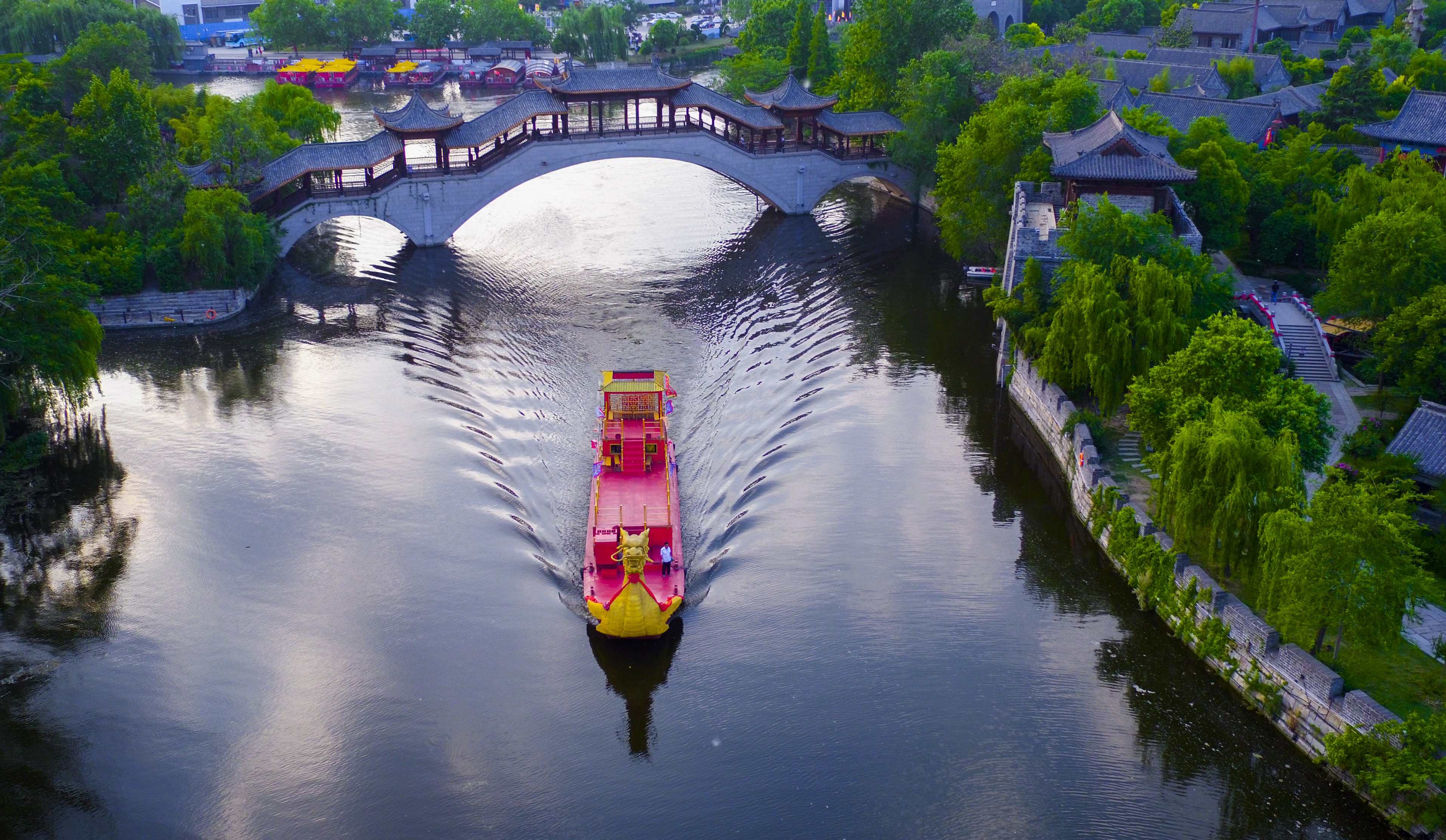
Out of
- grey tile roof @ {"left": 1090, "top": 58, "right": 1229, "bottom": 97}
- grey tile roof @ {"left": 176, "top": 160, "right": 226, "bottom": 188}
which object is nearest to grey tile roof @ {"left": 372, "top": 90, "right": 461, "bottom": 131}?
grey tile roof @ {"left": 176, "top": 160, "right": 226, "bottom": 188}

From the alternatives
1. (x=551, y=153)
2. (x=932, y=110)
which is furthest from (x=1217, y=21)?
(x=551, y=153)

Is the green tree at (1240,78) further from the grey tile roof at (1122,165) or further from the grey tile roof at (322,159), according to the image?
the grey tile roof at (322,159)

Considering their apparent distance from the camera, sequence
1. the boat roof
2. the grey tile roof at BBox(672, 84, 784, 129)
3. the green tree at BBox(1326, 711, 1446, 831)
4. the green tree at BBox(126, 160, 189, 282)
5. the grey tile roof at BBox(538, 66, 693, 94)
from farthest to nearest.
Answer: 1. the grey tile roof at BBox(672, 84, 784, 129)
2. the grey tile roof at BBox(538, 66, 693, 94)
3. the green tree at BBox(126, 160, 189, 282)
4. the boat roof
5. the green tree at BBox(1326, 711, 1446, 831)

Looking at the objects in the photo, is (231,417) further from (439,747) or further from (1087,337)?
(1087,337)

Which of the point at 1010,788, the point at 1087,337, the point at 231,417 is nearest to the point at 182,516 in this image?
the point at 231,417

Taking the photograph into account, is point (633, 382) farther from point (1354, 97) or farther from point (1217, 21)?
point (1217, 21)

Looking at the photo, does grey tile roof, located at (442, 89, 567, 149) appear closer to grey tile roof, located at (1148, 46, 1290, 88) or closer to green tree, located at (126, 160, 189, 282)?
green tree, located at (126, 160, 189, 282)
